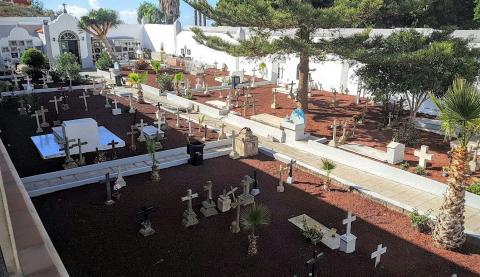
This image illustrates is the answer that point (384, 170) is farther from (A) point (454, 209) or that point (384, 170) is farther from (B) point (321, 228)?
(B) point (321, 228)

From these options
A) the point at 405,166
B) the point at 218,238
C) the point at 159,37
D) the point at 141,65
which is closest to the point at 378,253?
the point at 218,238

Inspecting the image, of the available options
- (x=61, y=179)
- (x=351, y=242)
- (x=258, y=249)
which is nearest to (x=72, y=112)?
(x=61, y=179)

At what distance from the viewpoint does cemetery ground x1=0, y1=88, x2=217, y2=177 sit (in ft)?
45.6

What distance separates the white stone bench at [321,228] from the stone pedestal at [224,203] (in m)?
1.79

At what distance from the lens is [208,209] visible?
1056 centimetres

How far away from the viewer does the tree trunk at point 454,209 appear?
857 cm

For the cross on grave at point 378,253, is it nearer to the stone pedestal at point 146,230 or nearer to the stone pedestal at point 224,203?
the stone pedestal at point 224,203

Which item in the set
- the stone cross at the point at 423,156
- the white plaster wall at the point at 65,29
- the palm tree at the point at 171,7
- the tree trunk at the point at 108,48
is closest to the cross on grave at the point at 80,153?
the stone cross at the point at 423,156

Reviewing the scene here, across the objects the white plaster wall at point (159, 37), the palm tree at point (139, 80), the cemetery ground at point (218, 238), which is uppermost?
the white plaster wall at point (159, 37)

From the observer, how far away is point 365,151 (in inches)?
613

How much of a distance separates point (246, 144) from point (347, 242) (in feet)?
22.1

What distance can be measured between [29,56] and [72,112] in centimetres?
1333

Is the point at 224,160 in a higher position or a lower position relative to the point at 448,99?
lower

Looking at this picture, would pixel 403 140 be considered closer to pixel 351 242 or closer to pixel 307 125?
pixel 307 125
